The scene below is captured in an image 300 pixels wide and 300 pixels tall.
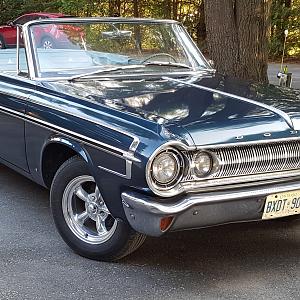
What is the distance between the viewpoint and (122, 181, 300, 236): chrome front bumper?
327 cm

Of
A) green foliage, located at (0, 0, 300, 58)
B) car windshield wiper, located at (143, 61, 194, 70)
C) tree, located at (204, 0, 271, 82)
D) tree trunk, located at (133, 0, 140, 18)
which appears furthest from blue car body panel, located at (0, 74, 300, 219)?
tree trunk, located at (133, 0, 140, 18)

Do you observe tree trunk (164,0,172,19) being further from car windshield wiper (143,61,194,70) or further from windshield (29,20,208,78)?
car windshield wiper (143,61,194,70)

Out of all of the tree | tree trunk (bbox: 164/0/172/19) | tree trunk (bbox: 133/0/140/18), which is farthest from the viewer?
tree trunk (bbox: 164/0/172/19)

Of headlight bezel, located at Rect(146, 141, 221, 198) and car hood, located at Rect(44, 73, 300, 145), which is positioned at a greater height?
car hood, located at Rect(44, 73, 300, 145)

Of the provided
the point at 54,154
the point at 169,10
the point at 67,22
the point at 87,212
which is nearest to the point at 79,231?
the point at 87,212

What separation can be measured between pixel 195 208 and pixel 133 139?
0.53m

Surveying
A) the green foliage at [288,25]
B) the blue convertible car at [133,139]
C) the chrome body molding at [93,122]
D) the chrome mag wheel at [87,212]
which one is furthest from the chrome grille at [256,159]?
the green foliage at [288,25]

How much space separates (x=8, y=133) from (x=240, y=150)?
2104 mm

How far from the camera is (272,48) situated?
23484 mm

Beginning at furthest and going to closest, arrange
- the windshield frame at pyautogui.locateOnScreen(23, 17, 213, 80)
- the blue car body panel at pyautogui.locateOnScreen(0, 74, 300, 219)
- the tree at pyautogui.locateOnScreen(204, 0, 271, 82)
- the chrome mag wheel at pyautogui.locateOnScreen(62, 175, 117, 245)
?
1. the tree at pyautogui.locateOnScreen(204, 0, 271, 82)
2. the windshield frame at pyautogui.locateOnScreen(23, 17, 213, 80)
3. the chrome mag wheel at pyautogui.locateOnScreen(62, 175, 117, 245)
4. the blue car body panel at pyautogui.locateOnScreen(0, 74, 300, 219)

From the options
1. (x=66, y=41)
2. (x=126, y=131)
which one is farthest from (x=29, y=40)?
(x=126, y=131)

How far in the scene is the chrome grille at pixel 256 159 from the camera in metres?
3.47

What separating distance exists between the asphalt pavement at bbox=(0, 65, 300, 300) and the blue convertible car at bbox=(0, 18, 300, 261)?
0.63ft

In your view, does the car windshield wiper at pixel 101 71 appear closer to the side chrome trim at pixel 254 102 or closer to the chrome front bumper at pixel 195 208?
the side chrome trim at pixel 254 102
